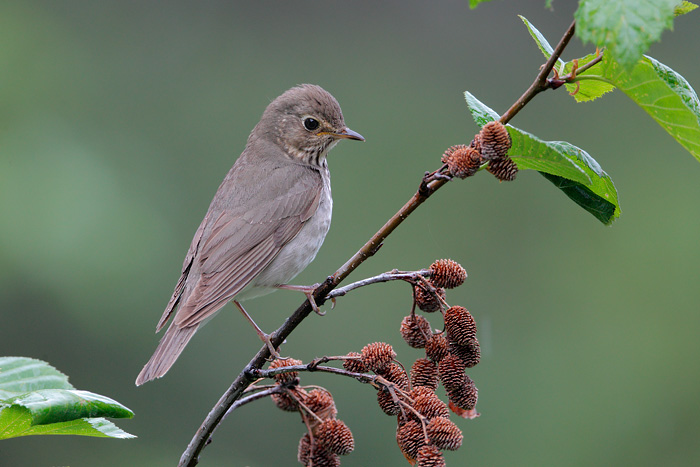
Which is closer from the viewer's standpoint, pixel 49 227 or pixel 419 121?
pixel 49 227

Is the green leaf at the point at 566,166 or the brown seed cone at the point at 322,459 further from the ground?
the green leaf at the point at 566,166

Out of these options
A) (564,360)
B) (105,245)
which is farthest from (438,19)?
(105,245)

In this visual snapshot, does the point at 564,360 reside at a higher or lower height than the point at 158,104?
higher

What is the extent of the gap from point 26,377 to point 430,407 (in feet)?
4.10

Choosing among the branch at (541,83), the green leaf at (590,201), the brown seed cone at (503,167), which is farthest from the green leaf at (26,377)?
the green leaf at (590,201)

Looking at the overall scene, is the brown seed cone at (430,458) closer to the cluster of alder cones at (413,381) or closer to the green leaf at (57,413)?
the cluster of alder cones at (413,381)

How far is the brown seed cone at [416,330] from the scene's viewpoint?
8.52 ft

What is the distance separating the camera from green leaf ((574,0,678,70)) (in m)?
1.67

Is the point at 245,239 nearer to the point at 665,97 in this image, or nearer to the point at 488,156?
the point at 488,156

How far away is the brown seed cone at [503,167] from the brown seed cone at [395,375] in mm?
716

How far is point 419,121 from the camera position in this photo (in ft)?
26.2

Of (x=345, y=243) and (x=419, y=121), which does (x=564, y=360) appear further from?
(x=419, y=121)

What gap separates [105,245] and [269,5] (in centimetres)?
505

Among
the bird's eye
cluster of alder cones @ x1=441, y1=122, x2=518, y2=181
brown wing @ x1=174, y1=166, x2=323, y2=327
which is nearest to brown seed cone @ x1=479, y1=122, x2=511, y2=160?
cluster of alder cones @ x1=441, y1=122, x2=518, y2=181
